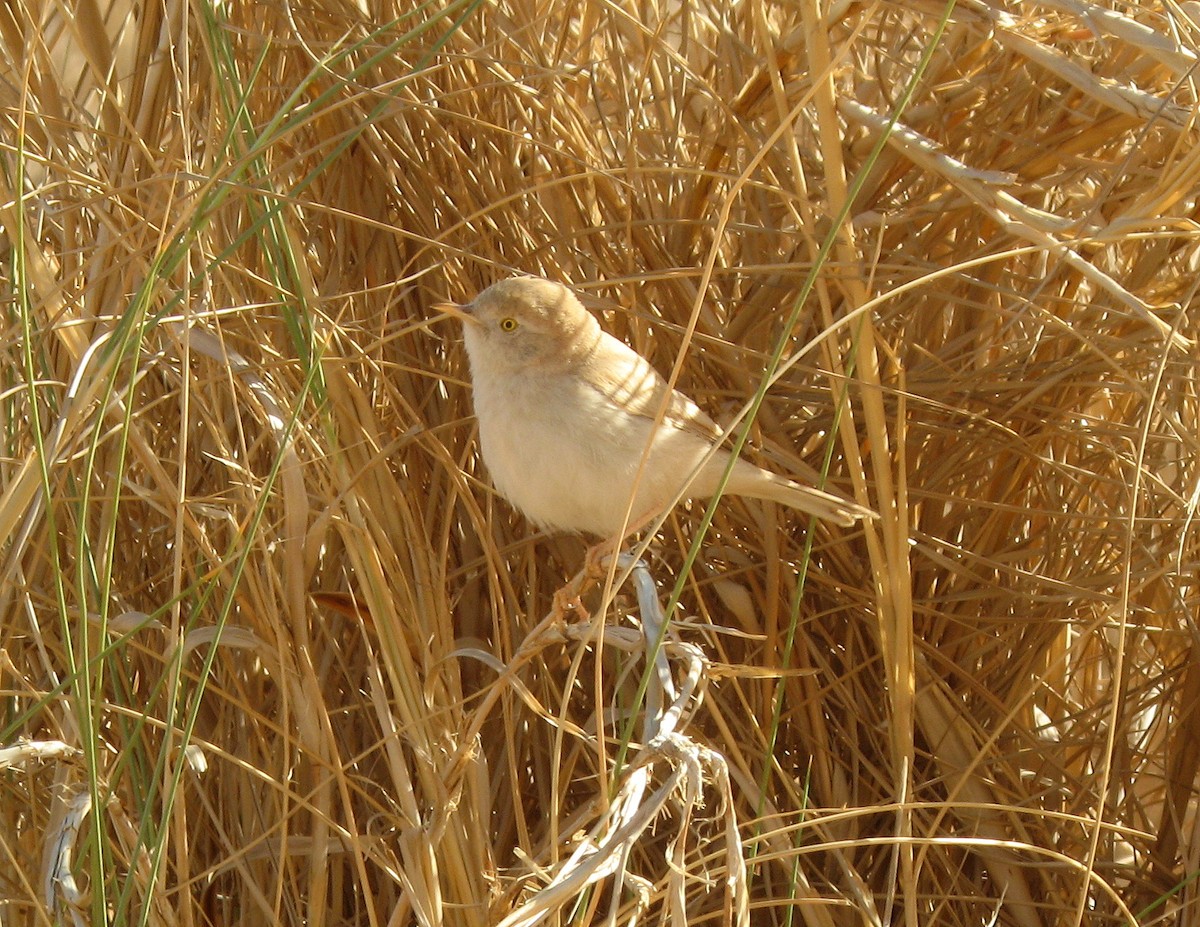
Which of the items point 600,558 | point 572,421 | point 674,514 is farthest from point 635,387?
point 600,558

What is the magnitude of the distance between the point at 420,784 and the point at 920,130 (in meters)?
1.81

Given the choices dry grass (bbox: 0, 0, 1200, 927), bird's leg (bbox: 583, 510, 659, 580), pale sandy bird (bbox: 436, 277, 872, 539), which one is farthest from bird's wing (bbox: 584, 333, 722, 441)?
bird's leg (bbox: 583, 510, 659, 580)

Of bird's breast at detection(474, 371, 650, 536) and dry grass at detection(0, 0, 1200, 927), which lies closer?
dry grass at detection(0, 0, 1200, 927)

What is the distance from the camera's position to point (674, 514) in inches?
118

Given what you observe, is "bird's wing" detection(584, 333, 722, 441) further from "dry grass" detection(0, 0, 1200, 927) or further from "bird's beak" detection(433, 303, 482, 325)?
"bird's beak" detection(433, 303, 482, 325)

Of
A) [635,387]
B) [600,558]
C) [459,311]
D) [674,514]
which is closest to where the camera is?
[600,558]

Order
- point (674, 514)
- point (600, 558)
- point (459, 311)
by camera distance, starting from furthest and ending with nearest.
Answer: point (674, 514) < point (459, 311) < point (600, 558)

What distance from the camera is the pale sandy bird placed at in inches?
106

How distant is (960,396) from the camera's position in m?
3.03

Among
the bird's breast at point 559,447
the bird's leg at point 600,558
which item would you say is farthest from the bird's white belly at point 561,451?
the bird's leg at point 600,558

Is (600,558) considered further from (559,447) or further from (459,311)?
(459,311)

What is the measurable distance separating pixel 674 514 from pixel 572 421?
343 mm

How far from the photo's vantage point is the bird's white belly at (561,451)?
8.84ft

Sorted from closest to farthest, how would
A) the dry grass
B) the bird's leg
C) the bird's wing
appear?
the dry grass, the bird's leg, the bird's wing
